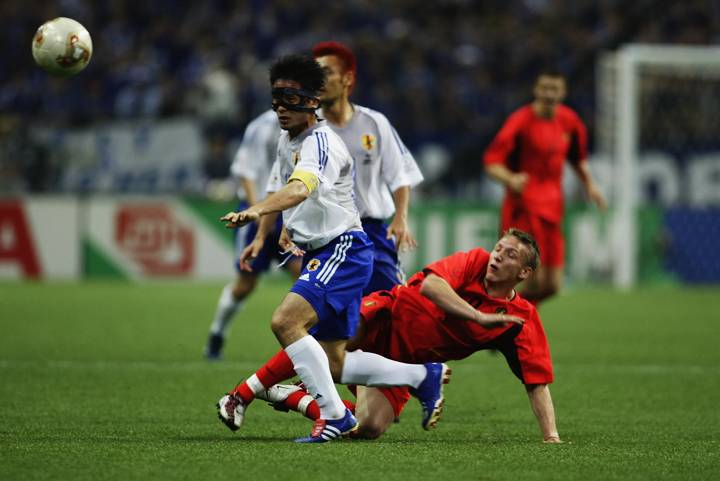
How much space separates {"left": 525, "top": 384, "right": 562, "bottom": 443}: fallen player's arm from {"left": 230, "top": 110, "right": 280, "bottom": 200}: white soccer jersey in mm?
4465

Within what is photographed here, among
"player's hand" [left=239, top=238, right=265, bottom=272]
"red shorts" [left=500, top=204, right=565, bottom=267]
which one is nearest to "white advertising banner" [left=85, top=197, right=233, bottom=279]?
"red shorts" [left=500, top=204, right=565, bottom=267]

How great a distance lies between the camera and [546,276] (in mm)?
11164

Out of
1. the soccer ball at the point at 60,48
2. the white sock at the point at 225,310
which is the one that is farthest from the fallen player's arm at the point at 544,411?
the white sock at the point at 225,310

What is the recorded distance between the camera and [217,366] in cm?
988

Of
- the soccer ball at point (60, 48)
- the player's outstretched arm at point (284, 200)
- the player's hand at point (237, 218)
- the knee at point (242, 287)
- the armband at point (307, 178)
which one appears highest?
the soccer ball at point (60, 48)

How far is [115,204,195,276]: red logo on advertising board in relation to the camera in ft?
65.6

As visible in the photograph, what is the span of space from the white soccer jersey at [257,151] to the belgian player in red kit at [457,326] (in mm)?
3614

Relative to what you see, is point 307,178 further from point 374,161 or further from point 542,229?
point 542,229

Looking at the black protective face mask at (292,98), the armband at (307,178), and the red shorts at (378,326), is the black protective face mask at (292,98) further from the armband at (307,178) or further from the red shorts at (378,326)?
the red shorts at (378,326)

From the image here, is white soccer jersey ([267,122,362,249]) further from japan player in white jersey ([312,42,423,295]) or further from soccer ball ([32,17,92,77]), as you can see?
soccer ball ([32,17,92,77])

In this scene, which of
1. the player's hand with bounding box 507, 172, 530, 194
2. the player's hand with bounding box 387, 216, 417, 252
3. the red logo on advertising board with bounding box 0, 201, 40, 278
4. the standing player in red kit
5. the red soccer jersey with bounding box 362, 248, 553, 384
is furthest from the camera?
the red logo on advertising board with bounding box 0, 201, 40, 278

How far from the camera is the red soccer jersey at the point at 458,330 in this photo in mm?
6332

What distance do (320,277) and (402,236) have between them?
168 centimetres

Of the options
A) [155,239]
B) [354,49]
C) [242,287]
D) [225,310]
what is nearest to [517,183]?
[242,287]
